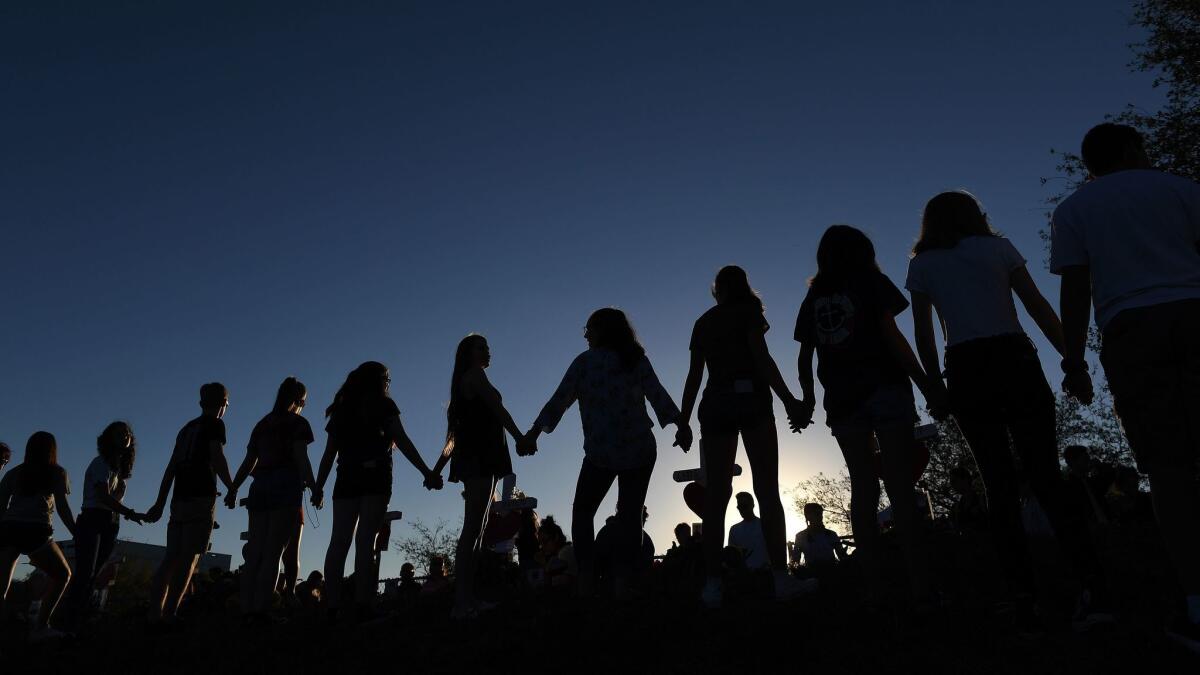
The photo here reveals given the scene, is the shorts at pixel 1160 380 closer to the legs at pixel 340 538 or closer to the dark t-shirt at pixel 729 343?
the dark t-shirt at pixel 729 343

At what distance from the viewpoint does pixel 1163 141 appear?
18.5 metres

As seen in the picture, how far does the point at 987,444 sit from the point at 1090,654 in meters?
1.22

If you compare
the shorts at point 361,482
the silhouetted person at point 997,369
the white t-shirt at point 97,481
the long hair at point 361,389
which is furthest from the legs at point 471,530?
the white t-shirt at point 97,481

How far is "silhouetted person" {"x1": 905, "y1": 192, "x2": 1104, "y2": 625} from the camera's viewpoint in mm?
4484

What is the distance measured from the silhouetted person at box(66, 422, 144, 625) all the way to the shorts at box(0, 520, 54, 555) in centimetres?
48

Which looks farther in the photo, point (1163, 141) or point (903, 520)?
point (1163, 141)

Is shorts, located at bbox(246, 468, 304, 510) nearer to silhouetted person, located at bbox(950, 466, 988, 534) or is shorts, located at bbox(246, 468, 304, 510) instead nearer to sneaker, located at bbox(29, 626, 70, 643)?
sneaker, located at bbox(29, 626, 70, 643)

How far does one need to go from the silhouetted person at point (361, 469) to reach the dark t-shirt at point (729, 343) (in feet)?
9.12

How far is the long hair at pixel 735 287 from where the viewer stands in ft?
22.2

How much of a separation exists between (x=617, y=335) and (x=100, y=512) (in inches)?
237

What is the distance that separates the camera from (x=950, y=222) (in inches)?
207

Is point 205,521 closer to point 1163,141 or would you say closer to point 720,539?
point 720,539

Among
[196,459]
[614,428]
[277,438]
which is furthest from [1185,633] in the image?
[196,459]

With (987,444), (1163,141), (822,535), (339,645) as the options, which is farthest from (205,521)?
(1163,141)
